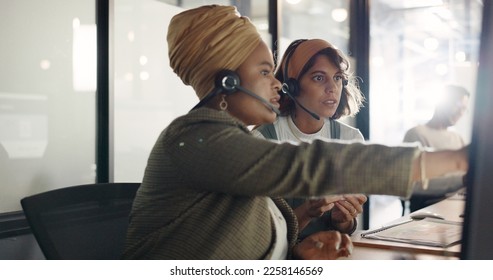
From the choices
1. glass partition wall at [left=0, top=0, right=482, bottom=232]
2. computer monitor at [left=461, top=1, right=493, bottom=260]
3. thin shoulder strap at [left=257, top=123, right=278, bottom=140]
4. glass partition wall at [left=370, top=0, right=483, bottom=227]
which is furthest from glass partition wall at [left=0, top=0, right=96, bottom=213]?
computer monitor at [left=461, top=1, right=493, bottom=260]

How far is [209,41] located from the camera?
699mm

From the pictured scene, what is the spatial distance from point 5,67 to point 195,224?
0.73m

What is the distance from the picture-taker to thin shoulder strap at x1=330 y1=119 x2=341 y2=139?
119 centimetres

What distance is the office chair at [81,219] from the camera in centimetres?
74

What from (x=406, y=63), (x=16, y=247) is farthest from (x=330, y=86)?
(x=406, y=63)

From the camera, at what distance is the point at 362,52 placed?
270 centimetres

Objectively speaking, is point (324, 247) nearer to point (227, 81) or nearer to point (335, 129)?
point (227, 81)

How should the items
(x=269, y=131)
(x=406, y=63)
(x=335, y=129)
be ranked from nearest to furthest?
(x=269, y=131) → (x=335, y=129) → (x=406, y=63)

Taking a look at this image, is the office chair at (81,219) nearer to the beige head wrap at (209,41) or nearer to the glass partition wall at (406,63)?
the beige head wrap at (209,41)

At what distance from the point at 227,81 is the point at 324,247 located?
30 centimetres

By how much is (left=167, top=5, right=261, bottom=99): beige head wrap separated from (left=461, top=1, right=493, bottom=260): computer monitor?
337 millimetres

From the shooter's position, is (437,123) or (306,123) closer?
(437,123)

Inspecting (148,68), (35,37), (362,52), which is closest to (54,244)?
(35,37)

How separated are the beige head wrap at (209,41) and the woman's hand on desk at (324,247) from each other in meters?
0.27
